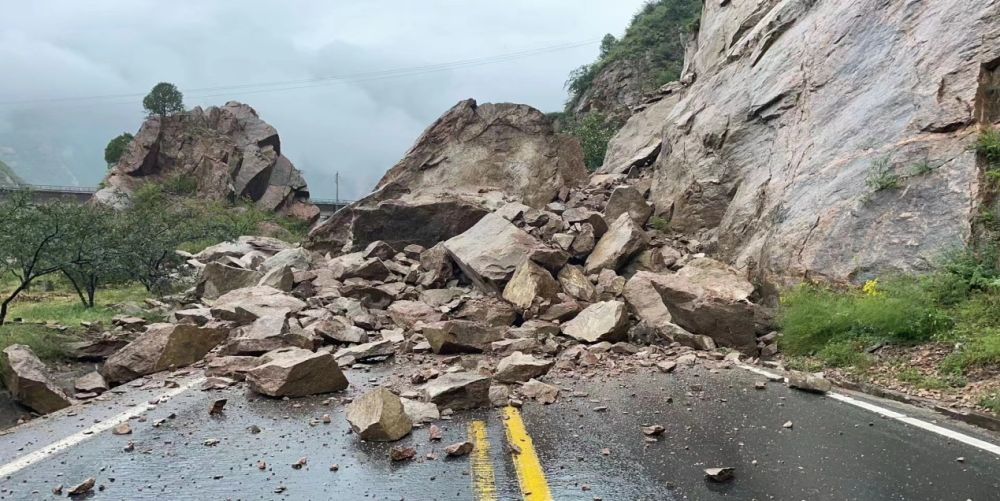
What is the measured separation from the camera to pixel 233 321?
9961 mm

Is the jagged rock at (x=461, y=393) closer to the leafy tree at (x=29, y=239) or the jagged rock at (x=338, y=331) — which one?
the jagged rock at (x=338, y=331)

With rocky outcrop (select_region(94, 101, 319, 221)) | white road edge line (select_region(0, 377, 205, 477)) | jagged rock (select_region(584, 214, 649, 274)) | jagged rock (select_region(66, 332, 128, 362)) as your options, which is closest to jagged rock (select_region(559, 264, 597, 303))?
jagged rock (select_region(584, 214, 649, 274))

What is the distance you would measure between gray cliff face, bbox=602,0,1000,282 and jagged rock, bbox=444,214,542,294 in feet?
13.1

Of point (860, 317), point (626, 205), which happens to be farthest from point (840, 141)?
point (626, 205)

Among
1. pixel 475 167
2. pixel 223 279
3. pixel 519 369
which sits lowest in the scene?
pixel 223 279

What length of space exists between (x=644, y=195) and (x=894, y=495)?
13.9 metres

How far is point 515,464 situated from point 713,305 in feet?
17.3

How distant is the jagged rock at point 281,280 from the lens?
1262 centimetres

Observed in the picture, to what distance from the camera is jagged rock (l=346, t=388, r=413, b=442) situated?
4.51 m

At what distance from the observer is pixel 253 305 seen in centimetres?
1034

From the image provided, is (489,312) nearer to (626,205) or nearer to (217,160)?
(626,205)

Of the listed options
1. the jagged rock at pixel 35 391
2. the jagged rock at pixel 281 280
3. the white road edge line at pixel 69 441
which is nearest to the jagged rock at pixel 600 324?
the white road edge line at pixel 69 441

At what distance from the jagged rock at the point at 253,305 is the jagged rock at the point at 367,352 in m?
2.17

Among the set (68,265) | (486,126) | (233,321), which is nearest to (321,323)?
(233,321)
